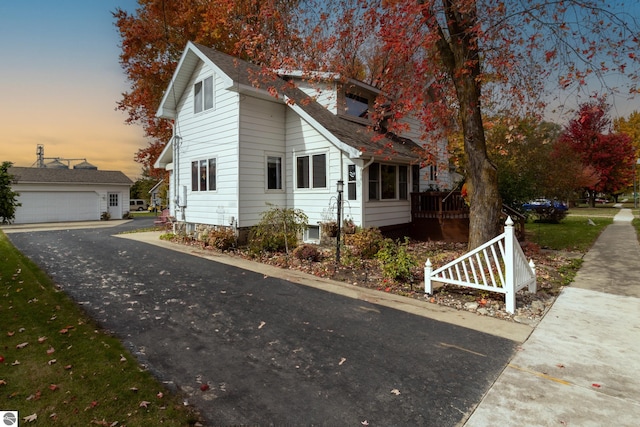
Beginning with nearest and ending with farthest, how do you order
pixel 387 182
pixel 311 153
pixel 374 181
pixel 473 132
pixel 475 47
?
pixel 475 47, pixel 473 132, pixel 374 181, pixel 311 153, pixel 387 182

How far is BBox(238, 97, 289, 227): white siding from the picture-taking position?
1152 centimetres

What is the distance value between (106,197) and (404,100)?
27705 mm

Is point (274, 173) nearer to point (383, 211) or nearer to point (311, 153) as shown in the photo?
point (311, 153)

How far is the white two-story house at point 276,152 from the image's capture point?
11164 millimetres

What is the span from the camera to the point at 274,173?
1260cm

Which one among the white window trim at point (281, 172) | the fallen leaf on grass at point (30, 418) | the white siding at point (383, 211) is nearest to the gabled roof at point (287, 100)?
the white siding at point (383, 211)

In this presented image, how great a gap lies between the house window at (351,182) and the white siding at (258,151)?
287cm

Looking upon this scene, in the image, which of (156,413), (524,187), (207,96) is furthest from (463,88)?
(207,96)

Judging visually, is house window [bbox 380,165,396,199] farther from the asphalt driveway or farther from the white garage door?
the white garage door

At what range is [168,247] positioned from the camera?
39.2 ft

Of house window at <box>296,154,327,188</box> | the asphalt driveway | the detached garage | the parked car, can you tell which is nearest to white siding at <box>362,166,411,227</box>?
house window at <box>296,154,327,188</box>

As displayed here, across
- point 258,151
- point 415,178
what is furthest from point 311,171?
point 415,178

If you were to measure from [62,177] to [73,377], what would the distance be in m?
30.0

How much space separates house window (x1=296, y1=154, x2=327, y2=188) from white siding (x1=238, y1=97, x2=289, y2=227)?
0.63 m
